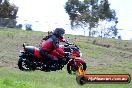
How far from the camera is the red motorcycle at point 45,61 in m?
13.9

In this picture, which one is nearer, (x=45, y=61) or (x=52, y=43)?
(x=52, y=43)

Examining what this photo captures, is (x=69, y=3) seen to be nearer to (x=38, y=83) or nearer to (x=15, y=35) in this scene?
(x=15, y=35)

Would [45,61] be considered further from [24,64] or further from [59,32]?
[59,32]

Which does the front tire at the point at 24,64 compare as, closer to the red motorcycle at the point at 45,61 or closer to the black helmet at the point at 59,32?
the red motorcycle at the point at 45,61

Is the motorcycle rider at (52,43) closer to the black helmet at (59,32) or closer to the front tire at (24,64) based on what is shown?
the black helmet at (59,32)

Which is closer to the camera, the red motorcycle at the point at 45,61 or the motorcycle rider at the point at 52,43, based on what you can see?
the motorcycle rider at the point at 52,43

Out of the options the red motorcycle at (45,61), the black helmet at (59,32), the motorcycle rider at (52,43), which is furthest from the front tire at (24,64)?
the black helmet at (59,32)

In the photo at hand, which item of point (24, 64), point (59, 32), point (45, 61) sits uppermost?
point (59, 32)

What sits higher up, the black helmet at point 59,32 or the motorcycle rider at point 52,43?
the black helmet at point 59,32

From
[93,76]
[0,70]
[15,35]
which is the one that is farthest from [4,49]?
[0,70]

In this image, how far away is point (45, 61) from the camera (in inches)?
551

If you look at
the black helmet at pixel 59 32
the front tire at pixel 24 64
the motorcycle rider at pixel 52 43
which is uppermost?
the black helmet at pixel 59 32

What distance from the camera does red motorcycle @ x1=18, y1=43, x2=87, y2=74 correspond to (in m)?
13.9

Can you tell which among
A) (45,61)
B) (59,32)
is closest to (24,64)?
(45,61)
